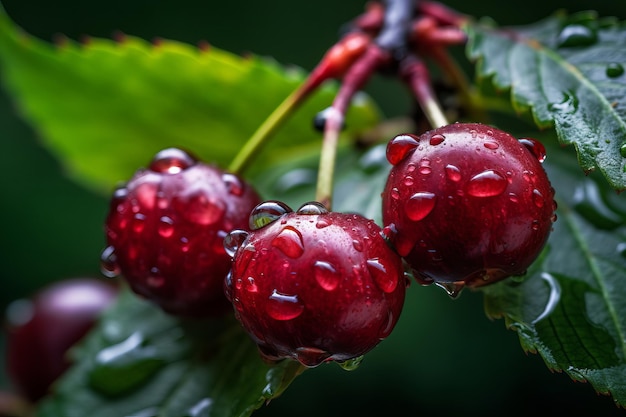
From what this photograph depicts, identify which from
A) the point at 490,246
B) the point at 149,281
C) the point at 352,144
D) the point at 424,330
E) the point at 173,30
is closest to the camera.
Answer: the point at 490,246

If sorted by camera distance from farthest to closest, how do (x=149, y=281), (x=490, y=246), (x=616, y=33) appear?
(x=616, y=33), (x=149, y=281), (x=490, y=246)

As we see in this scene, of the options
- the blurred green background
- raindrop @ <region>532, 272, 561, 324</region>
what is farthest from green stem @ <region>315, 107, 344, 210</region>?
the blurred green background

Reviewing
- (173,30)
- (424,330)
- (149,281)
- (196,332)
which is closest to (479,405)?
(424,330)

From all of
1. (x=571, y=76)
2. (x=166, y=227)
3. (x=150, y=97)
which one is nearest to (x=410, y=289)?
(x=150, y=97)

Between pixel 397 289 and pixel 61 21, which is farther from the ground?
pixel 397 289

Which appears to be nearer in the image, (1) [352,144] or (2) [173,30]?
(1) [352,144]

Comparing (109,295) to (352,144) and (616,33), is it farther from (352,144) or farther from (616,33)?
(616,33)

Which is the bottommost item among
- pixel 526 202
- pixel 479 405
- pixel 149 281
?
pixel 479 405
